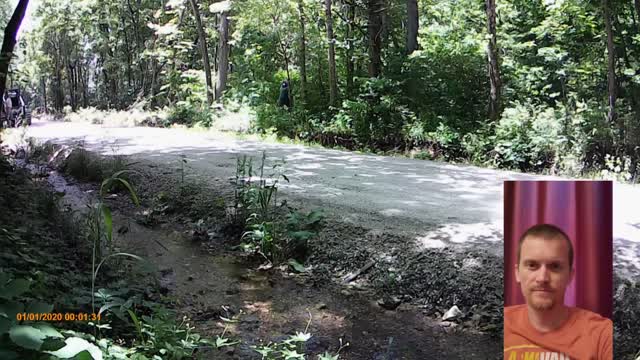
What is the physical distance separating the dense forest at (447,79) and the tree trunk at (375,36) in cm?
4

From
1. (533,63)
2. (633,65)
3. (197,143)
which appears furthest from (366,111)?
(633,65)

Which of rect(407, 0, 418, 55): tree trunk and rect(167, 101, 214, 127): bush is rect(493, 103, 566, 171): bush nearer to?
rect(407, 0, 418, 55): tree trunk

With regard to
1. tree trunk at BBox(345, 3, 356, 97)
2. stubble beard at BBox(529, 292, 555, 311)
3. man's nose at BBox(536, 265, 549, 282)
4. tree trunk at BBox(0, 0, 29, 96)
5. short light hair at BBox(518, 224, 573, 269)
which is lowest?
stubble beard at BBox(529, 292, 555, 311)

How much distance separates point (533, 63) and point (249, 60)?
11073 mm

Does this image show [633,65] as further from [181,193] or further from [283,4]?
[181,193]

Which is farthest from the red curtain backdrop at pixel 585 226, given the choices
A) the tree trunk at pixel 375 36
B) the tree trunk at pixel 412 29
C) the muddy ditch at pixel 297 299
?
the tree trunk at pixel 412 29

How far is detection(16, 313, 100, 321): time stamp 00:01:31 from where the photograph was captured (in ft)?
8.04

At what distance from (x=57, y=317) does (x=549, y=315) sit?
102 inches

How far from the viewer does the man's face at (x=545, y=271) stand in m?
1.86

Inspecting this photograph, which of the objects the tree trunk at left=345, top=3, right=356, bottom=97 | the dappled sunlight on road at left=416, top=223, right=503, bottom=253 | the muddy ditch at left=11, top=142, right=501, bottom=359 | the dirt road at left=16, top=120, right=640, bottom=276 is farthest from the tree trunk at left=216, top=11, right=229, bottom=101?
the dappled sunlight on road at left=416, top=223, right=503, bottom=253
